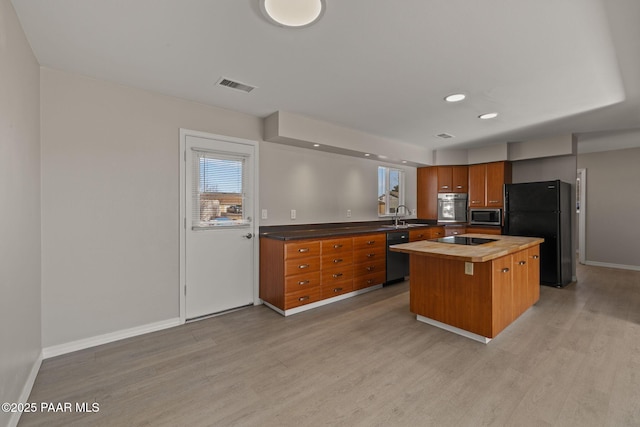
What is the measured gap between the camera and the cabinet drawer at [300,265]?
128 inches

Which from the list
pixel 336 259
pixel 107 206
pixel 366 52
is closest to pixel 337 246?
pixel 336 259

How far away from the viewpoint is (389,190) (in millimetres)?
5527

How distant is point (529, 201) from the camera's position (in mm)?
4590

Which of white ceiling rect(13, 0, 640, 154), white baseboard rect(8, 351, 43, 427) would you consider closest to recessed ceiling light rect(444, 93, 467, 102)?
white ceiling rect(13, 0, 640, 154)

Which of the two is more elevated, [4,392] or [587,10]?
[587,10]

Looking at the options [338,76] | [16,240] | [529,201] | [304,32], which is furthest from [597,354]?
[16,240]

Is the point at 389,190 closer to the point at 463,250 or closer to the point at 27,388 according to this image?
the point at 463,250

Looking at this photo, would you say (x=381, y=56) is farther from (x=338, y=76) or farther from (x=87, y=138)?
(x=87, y=138)

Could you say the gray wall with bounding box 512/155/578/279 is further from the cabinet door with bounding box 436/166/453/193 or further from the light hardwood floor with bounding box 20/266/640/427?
the light hardwood floor with bounding box 20/266/640/427

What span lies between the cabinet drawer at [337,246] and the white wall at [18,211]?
2.60 meters

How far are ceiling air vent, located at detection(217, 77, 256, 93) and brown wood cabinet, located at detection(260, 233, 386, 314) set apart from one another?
1639mm

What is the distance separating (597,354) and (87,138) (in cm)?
473

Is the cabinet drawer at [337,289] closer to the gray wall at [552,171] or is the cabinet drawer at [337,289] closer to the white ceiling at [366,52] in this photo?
the white ceiling at [366,52]

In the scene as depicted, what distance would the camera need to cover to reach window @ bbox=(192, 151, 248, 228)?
10.5 feet
